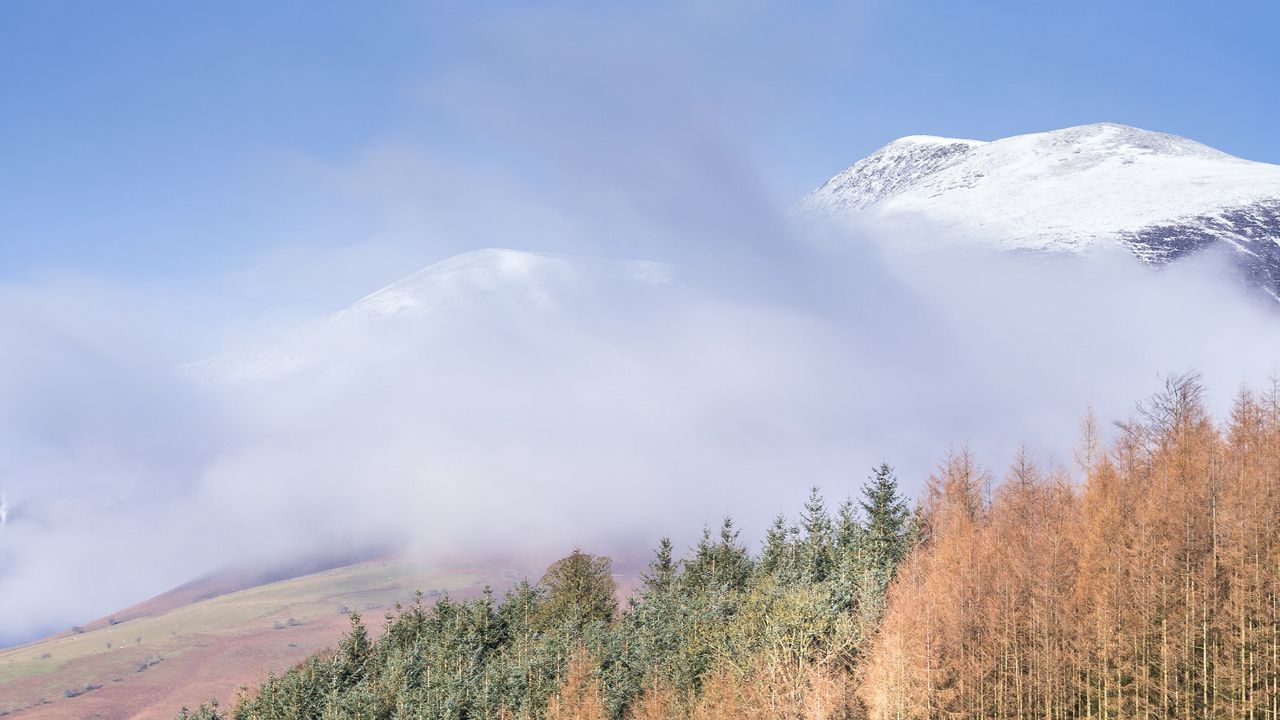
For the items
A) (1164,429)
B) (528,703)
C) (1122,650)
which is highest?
(1164,429)

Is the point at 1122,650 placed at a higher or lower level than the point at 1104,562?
lower

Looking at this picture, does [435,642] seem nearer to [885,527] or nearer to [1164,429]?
[885,527]

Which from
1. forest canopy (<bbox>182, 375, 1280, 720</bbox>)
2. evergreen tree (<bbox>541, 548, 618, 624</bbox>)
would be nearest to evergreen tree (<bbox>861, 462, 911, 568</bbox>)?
forest canopy (<bbox>182, 375, 1280, 720</bbox>)

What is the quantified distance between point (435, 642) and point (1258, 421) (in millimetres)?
108686

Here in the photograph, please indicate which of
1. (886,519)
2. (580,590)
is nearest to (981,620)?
(886,519)

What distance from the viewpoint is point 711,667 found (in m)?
95.6

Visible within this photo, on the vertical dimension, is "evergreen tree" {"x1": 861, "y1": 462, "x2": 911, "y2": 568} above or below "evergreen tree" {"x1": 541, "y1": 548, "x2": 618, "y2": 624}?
above

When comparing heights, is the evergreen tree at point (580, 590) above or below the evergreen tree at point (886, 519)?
below

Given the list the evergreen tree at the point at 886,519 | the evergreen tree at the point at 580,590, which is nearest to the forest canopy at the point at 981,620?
the evergreen tree at the point at 886,519

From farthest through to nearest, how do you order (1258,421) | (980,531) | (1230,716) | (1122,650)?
(980,531) → (1258,421) → (1122,650) → (1230,716)

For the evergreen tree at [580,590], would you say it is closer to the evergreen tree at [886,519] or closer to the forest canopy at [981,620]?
the forest canopy at [981,620]

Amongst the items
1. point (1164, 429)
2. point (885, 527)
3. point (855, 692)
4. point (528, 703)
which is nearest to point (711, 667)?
point (855, 692)

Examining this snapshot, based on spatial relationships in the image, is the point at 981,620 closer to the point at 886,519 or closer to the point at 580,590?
the point at 886,519

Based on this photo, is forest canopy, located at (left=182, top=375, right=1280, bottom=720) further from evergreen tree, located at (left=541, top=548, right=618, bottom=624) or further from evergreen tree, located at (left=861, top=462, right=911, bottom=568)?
evergreen tree, located at (left=541, top=548, right=618, bottom=624)
